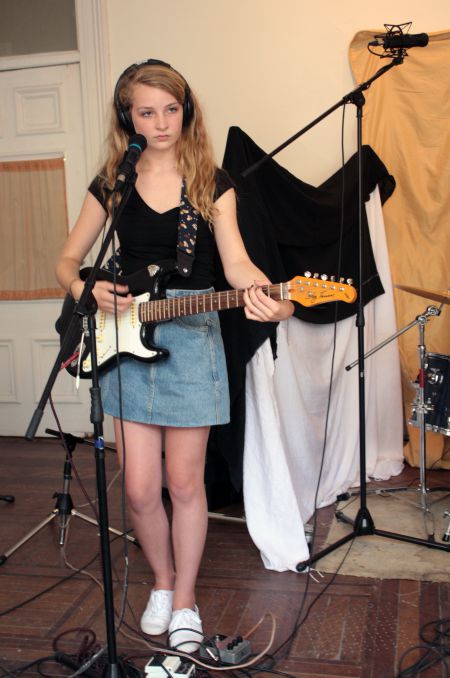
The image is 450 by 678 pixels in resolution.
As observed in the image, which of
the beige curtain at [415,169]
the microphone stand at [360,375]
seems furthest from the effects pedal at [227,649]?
the beige curtain at [415,169]

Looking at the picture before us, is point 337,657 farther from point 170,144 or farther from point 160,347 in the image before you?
point 170,144

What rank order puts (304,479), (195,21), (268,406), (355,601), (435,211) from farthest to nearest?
(195,21)
(435,211)
(304,479)
(268,406)
(355,601)

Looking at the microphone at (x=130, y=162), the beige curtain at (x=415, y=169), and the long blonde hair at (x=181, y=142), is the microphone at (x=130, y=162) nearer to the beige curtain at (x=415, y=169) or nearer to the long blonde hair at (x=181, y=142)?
the long blonde hair at (x=181, y=142)

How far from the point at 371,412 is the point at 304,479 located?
0.77 metres

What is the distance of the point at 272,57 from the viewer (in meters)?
4.34

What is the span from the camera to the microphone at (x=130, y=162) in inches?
73.4

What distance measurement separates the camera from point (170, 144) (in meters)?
2.26

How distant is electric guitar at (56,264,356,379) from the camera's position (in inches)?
78.9

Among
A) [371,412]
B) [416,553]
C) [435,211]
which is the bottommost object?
[416,553]

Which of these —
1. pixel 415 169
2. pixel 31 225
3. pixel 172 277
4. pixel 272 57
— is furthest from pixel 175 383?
pixel 31 225

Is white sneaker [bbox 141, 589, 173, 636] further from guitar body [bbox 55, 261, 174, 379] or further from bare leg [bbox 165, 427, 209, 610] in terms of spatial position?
guitar body [bbox 55, 261, 174, 379]

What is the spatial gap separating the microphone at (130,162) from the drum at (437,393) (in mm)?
1984

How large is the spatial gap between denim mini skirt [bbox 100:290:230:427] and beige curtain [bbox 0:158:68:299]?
2.85 m

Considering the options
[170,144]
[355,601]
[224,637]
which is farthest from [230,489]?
[170,144]
